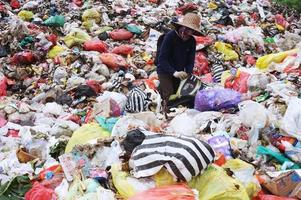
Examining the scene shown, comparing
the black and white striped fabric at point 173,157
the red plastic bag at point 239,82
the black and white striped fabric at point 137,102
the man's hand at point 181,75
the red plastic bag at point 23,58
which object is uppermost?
the black and white striped fabric at point 173,157

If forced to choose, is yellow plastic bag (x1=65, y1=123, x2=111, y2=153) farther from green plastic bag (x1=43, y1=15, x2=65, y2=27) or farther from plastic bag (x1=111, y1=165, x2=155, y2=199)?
green plastic bag (x1=43, y1=15, x2=65, y2=27)

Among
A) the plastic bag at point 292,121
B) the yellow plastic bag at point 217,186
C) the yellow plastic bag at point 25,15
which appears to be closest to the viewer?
the yellow plastic bag at point 217,186

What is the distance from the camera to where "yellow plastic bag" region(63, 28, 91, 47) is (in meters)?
8.67

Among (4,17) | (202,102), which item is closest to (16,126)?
(202,102)

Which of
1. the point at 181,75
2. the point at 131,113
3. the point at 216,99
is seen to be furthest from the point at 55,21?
the point at 216,99

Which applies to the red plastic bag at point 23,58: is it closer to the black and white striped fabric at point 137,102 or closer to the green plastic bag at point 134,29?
the green plastic bag at point 134,29

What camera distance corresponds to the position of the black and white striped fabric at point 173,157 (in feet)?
10.6

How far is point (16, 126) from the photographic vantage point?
545cm

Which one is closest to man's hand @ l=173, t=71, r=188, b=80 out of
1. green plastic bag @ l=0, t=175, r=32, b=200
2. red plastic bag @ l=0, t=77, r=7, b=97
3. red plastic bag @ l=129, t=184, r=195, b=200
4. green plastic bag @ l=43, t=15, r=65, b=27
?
green plastic bag @ l=0, t=175, r=32, b=200

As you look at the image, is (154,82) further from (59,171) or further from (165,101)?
(59,171)

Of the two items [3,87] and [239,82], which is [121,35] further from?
[239,82]

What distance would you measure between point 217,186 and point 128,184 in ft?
1.88

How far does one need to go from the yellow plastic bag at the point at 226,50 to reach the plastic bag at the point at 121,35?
1585mm

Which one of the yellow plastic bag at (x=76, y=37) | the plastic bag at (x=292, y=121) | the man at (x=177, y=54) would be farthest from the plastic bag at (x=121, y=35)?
the plastic bag at (x=292, y=121)
